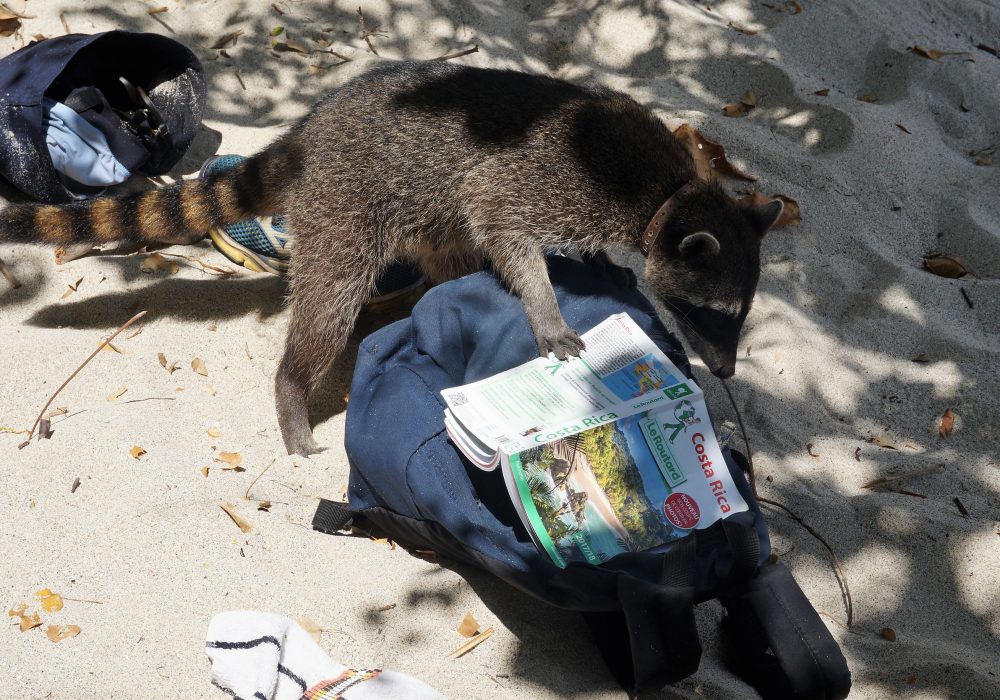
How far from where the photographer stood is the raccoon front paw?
3.09 meters

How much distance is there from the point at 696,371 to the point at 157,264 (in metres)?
2.60

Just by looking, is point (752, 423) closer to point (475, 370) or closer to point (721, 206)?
point (721, 206)

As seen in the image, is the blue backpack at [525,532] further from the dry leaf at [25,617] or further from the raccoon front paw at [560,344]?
the dry leaf at [25,617]

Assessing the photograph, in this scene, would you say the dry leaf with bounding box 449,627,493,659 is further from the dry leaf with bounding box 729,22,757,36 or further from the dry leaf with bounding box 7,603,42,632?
the dry leaf with bounding box 729,22,757,36

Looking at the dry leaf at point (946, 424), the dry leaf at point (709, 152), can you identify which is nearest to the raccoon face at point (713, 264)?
the dry leaf at point (946, 424)

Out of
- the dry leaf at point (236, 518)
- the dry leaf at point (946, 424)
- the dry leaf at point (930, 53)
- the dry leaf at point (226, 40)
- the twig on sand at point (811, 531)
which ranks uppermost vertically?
the dry leaf at point (226, 40)

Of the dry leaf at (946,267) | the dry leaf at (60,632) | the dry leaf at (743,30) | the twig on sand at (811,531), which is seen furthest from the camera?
the dry leaf at (743,30)

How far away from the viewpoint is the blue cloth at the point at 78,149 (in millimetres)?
3943

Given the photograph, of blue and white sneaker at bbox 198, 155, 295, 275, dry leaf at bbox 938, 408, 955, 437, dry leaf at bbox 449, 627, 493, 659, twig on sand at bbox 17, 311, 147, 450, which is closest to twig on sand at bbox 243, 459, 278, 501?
twig on sand at bbox 17, 311, 147, 450

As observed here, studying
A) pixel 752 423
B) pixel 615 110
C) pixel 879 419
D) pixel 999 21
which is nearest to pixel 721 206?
pixel 615 110

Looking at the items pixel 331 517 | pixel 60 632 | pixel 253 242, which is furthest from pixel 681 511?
pixel 253 242

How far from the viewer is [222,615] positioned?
2.44m

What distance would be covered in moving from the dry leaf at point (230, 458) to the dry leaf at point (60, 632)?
31.8 inches

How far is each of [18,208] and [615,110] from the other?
2538 mm
